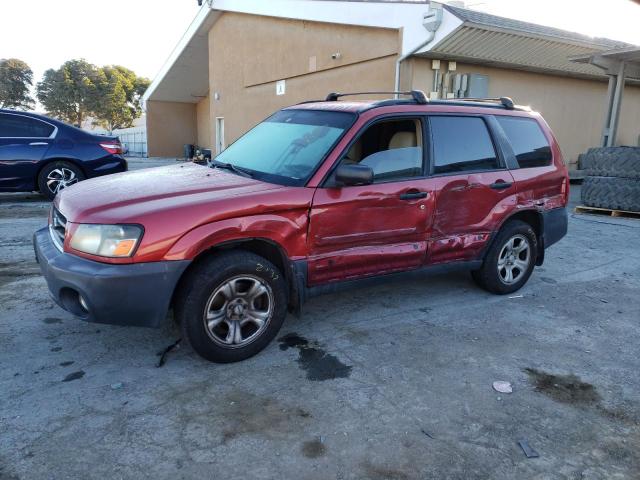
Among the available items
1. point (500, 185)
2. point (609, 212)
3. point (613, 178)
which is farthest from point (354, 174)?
point (609, 212)

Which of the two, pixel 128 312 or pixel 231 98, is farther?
pixel 231 98

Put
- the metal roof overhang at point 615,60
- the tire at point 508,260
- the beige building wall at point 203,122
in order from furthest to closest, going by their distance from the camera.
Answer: the beige building wall at point 203,122 → the metal roof overhang at point 615,60 → the tire at point 508,260

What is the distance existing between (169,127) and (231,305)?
85.4 ft

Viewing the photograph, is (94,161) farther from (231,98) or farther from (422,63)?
(231,98)

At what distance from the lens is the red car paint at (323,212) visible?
310 cm

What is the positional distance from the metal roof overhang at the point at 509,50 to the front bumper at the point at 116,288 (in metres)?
8.47

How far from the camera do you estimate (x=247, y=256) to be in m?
3.34

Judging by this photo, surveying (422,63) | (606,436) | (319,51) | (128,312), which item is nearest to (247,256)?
(128,312)

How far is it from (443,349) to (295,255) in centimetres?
132

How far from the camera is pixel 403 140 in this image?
4.17 meters

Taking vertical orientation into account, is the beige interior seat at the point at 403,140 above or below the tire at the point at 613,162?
above

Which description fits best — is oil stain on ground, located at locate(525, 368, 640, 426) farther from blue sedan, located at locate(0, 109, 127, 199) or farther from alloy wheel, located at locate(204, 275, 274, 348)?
blue sedan, located at locate(0, 109, 127, 199)

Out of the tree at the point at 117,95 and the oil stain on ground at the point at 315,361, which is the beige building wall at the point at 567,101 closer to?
the oil stain on ground at the point at 315,361

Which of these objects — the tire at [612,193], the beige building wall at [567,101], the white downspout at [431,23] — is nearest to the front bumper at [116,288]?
the white downspout at [431,23]
